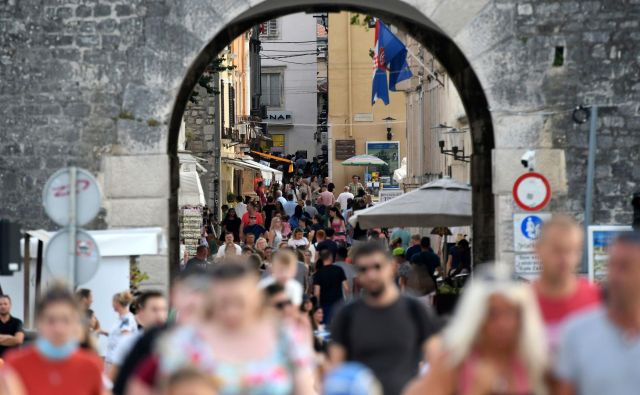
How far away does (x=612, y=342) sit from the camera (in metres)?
5.13

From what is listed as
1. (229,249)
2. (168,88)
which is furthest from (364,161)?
(168,88)

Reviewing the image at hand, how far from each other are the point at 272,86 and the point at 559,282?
208 ft

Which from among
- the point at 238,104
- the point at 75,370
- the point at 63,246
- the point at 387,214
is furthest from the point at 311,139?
the point at 75,370

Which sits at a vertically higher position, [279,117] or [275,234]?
[279,117]

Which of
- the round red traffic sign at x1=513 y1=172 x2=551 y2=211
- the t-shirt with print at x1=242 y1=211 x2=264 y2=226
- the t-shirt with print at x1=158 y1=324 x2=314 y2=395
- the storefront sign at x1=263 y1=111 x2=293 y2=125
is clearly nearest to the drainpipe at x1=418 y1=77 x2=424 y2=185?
the t-shirt with print at x1=242 y1=211 x2=264 y2=226

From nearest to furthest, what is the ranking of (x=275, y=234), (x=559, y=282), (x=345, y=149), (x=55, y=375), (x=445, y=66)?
(x=559, y=282) → (x=55, y=375) → (x=445, y=66) → (x=275, y=234) → (x=345, y=149)

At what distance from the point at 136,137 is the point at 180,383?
9.31 meters

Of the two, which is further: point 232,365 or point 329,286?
point 329,286

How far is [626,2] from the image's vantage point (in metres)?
13.5

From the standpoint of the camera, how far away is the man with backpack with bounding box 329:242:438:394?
Result: 6953 mm

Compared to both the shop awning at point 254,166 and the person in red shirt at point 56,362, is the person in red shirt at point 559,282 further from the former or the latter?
the shop awning at point 254,166

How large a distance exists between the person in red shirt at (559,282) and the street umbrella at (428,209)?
1129 cm

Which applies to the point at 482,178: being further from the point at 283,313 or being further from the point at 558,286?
the point at 558,286

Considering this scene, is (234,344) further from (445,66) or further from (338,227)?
(338,227)
